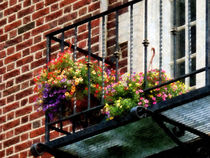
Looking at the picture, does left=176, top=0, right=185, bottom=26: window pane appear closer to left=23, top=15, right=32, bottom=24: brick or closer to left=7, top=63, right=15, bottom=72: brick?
left=23, top=15, right=32, bottom=24: brick

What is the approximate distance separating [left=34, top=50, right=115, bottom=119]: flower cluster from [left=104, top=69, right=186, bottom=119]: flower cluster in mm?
377

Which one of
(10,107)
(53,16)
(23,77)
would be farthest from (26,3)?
(10,107)

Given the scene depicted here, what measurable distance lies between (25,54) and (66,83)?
2.19 m

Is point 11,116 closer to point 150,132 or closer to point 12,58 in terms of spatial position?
point 12,58

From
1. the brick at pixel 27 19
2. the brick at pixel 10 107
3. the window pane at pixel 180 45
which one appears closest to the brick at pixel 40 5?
the brick at pixel 27 19

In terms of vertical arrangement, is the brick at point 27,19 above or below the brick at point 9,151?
above

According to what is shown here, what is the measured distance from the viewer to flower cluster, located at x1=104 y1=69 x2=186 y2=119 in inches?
308

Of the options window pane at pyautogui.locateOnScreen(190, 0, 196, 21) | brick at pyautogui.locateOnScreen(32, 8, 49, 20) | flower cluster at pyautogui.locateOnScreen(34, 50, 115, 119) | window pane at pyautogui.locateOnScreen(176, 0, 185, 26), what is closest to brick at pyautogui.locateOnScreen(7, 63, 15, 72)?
brick at pyautogui.locateOnScreen(32, 8, 49, 20)

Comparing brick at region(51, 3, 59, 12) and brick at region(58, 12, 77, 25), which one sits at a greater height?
brick at region(51, 3, 59, 12)

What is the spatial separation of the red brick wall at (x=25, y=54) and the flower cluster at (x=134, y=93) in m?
1.66

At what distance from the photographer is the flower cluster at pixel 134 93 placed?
782 cm

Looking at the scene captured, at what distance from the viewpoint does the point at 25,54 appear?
1056 centimetres

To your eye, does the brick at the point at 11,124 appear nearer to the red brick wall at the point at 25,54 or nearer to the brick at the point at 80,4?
the red brick wall at the point at 25,54

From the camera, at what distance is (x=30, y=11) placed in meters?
10.8
